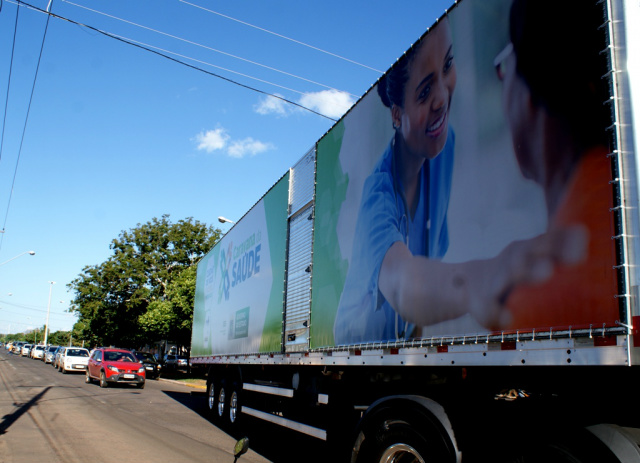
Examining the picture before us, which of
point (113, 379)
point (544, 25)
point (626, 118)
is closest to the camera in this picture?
point (626, 118)

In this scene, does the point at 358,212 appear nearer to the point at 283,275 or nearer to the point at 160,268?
the point at 283,275

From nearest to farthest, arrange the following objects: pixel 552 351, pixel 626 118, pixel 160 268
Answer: pixel 626 118
pixel 552 351
pixel 160 268

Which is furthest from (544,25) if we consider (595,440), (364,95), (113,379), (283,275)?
(113,379)

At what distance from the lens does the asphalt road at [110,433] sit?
7.96m

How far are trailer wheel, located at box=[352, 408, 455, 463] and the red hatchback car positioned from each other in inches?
762

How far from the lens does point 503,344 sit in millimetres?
3533

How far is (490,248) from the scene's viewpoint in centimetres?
378

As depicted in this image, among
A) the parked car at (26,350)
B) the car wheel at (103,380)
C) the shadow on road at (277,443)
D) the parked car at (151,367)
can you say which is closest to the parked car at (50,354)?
the parked car at (151,367)

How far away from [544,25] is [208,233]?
45.6 meters

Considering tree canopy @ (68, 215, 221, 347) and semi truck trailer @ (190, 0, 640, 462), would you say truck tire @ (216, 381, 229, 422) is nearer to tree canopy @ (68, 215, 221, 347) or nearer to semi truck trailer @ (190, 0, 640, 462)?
semi truck trailer @ (190, 0, 640, 462)

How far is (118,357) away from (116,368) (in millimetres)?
1565

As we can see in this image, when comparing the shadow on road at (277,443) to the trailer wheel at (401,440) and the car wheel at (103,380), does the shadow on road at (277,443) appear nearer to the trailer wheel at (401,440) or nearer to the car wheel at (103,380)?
the trailer wheel at (401,440)

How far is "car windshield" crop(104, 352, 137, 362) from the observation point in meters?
23.2

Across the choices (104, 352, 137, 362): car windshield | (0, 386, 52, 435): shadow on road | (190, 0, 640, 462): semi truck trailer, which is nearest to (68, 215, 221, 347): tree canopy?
(104, 352, 137, 362): car windshield
